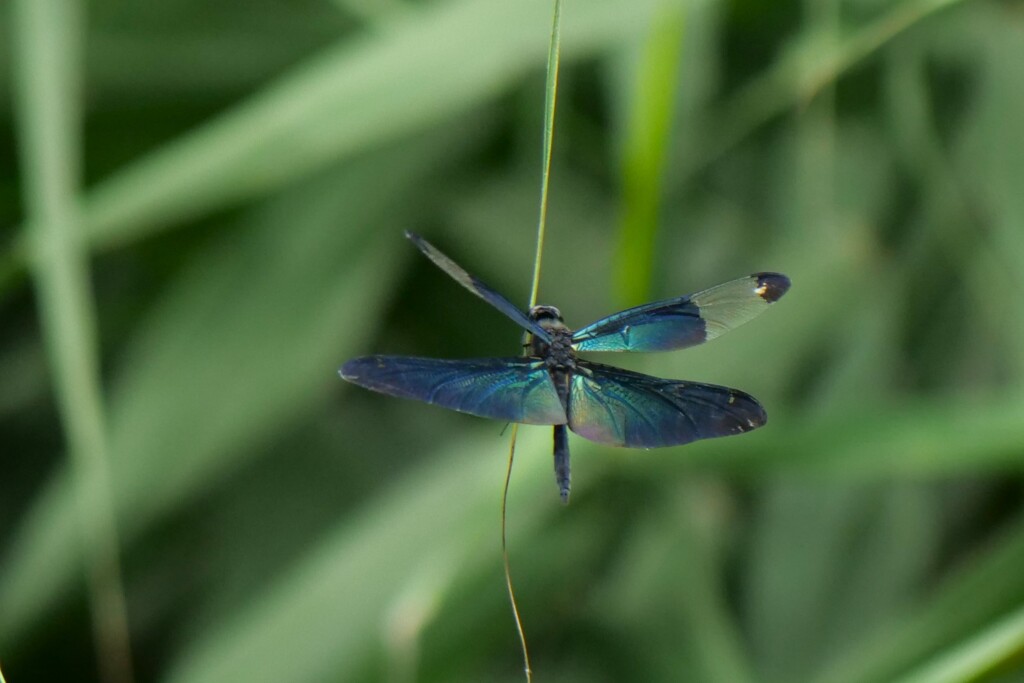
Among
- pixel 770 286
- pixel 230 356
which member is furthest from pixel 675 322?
pixel 230 356

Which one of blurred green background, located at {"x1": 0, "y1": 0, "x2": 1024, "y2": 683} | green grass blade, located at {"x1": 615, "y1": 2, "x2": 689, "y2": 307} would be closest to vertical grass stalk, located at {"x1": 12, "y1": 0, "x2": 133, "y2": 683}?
blurred green background, located at {"x1": 0, "y1": 0, "x2": 1024, "y2": 683}

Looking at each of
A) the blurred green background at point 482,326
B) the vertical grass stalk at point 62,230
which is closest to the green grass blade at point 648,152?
the blurred green background at point 482,326

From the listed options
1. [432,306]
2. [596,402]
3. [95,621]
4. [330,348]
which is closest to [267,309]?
[330,348]

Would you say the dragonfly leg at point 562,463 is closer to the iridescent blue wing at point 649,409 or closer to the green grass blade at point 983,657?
the iridescent blue wing at point 649,409

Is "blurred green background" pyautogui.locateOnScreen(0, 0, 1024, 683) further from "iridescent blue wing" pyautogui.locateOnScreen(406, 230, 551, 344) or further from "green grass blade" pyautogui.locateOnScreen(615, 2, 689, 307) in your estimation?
"iridescent blue wing" pyautogui.locateOnScreen(406, 230, 551, 344)

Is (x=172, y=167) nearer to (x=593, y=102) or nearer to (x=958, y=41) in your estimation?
(x=593, y=102)

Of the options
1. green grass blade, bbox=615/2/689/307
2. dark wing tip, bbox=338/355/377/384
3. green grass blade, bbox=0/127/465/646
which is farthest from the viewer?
green grass blade, bbox=0/127/465/646

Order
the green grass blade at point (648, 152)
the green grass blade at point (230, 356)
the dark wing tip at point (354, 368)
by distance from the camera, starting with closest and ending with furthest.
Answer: the dark wing tip at point (354, 368) < the green grass blade at point (648, 152) < the green grass blade at point (230, 356)
